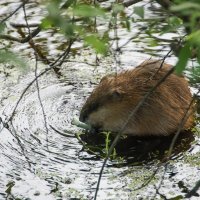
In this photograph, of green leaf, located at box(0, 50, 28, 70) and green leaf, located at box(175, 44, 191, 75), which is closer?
green leaf, located at box(0, 50, 28, 70)

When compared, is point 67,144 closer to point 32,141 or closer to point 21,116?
point 32,141

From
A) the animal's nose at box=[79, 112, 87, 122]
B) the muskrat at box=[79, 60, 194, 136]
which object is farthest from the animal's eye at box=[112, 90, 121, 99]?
the animal's nose at box=[79, 112, 87, 122]

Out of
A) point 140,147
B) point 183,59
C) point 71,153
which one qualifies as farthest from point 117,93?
point 183,59

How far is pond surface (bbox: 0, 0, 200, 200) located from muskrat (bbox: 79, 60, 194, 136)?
0.39ft

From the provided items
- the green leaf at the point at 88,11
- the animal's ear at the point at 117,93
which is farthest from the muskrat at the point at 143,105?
the green leaf at the point at 88,11

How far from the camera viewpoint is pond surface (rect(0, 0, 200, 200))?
391cm

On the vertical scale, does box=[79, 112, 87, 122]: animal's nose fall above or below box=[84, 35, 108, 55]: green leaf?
below

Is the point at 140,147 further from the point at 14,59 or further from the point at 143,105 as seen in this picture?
the point at 14,59

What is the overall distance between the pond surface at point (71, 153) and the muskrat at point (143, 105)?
4.7 inches

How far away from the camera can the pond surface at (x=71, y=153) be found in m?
3.91

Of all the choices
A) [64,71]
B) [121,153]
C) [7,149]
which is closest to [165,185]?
[121,153]

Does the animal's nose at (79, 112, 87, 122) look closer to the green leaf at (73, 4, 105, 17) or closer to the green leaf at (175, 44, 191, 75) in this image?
the green leaf at (175, 44, 191, 75)

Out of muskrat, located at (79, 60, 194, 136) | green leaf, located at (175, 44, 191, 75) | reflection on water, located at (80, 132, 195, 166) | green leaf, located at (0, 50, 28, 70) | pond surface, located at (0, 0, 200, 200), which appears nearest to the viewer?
green leaf, located at (0, 50, 28, 70)

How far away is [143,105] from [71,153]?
75 centimetres
